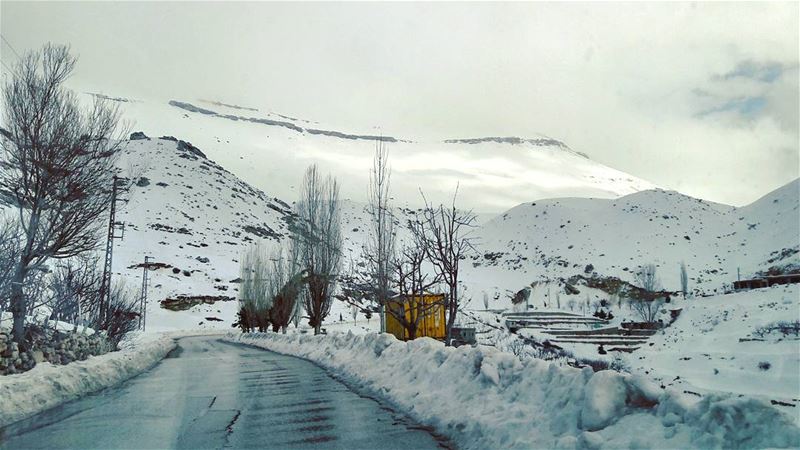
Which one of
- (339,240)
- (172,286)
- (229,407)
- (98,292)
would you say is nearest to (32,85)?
(229,407)

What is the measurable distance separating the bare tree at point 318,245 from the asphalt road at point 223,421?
20083 millimetres

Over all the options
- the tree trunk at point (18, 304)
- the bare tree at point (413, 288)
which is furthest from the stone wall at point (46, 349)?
the bare tree at point (413, 288)

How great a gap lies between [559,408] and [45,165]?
13.1m

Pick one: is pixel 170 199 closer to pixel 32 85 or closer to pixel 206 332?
pixel 206 332

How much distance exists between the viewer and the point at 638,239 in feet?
324

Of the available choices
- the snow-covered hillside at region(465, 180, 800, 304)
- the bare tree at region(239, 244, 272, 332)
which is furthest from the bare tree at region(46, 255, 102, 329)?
the snow-covered hillside at region(465, 180, 800, 304)

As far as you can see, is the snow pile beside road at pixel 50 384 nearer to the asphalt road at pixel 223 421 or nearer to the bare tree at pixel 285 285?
the asphalt road at pixel 223 421

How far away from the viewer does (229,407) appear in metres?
9.40

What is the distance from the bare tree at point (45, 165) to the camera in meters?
13.7

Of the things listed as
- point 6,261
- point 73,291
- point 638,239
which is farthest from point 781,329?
point 638,239

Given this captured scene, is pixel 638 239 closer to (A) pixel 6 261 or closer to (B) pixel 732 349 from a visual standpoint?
(B) pixel 732 349

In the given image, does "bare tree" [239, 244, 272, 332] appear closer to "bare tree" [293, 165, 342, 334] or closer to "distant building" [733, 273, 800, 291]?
"bare tree" [293, 165, 342, 334]

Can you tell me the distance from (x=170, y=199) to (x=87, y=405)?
13697cm

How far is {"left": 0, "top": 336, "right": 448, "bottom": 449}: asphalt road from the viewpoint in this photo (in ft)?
21.6
